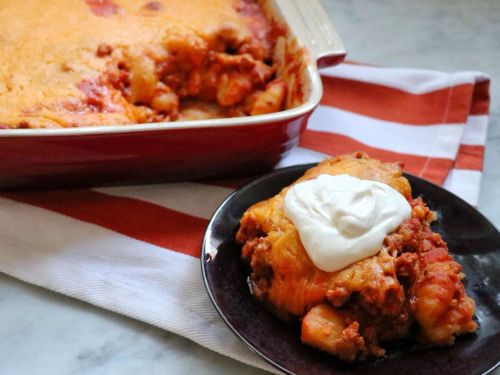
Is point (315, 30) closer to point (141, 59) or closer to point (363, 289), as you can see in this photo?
point (141, 59)

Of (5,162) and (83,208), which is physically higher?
(5,162)

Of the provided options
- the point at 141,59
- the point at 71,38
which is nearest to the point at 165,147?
the point at 141,59

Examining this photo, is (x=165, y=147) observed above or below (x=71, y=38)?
below

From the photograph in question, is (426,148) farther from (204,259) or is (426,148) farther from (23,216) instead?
(23,216)

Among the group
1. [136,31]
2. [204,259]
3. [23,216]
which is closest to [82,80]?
[136,31]

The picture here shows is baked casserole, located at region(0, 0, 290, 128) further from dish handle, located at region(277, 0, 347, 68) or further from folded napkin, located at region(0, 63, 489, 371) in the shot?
folded napkin, located at region(0, 63, 489, 371)

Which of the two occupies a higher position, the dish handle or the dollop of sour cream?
the dish handle

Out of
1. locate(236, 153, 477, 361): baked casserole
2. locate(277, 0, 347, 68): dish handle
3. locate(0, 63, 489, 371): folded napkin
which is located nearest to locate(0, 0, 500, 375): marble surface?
locate(0, 63, 489, 371): folded napkin
